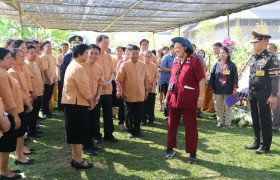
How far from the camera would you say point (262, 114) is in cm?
493

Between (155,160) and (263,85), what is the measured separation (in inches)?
81.2

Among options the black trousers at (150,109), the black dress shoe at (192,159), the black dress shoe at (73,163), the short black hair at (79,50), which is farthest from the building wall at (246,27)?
the black dress shoe at (73,163)

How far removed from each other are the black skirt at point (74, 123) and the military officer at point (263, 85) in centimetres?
280

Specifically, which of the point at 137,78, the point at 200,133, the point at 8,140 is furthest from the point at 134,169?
the point at 200,133

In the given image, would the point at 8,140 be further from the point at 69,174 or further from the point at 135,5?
the point at 135,5

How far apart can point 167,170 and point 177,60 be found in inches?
62.5

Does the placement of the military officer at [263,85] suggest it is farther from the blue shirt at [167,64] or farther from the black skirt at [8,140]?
the black skirt at [8,140]

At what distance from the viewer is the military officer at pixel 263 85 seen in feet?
15.7

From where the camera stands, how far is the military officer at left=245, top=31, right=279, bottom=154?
479cm

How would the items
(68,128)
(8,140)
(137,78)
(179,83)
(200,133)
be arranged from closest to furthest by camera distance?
(8,140) → (68,128) → (179,83) → (137,78) → (200,133)

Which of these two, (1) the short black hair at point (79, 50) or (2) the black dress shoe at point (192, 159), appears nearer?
(1) the short black hair at point (79, 50)

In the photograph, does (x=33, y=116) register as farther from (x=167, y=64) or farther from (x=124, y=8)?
(x=124, y=8)

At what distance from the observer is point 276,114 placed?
261 inches

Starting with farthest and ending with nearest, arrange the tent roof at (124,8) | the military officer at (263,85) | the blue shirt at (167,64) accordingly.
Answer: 1. the blue shirt at (167,64)
2. the tent roof at (124,8)
3. the military officer at (263,85)
